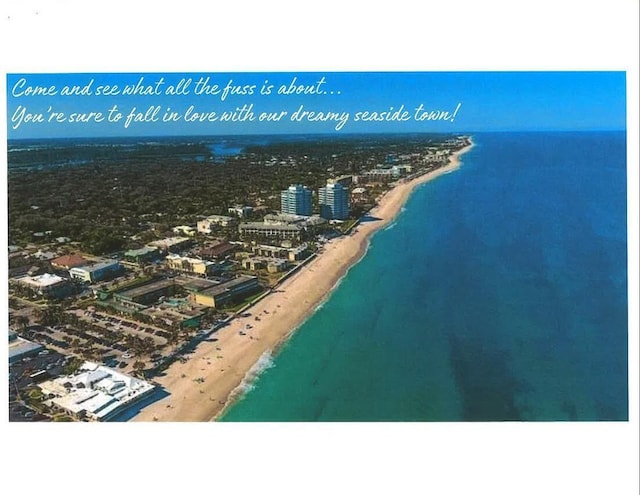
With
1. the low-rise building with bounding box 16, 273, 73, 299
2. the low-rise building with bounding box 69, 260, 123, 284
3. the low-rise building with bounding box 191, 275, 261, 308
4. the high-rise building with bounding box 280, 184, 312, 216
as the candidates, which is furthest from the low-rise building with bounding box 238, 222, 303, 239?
the low-rise building with bounding box 16, 273, 73, 299

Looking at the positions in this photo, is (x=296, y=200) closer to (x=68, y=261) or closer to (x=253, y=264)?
(x=253, y=264)

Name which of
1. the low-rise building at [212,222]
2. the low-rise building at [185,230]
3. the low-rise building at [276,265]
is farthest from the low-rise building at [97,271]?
the low-rise building at [276,265]

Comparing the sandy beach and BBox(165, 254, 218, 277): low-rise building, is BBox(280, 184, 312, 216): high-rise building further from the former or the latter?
BBox(165, 254, 218, 277): low-rise building

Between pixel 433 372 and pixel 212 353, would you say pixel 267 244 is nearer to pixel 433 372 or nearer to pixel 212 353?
pixel 212 353

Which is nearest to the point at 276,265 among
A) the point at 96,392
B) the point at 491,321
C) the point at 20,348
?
the point at 491,321

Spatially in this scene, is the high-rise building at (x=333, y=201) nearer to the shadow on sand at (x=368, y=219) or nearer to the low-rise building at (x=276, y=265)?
the shadow on sand at (x=368, y=219)
